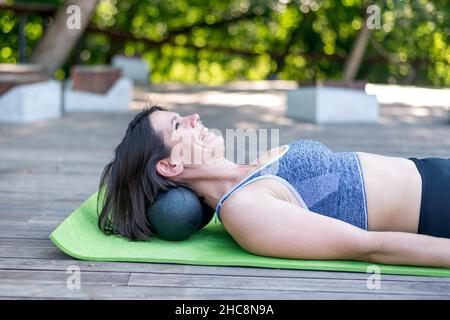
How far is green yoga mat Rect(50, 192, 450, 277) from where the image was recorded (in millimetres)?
1924

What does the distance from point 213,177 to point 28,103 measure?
3.65 meters

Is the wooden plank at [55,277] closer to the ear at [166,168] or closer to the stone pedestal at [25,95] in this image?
the ear at [166,168]

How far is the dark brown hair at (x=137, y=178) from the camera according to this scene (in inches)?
82.3

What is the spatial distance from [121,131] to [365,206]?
3167 millimetres

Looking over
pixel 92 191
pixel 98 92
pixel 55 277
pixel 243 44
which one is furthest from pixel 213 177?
pixel 243 44

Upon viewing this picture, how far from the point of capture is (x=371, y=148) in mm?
4227

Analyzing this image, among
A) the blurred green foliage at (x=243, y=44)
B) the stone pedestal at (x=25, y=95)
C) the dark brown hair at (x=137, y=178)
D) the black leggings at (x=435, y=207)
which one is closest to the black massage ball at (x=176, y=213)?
the dark brown hair at (x=137, y=178)

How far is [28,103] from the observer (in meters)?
5.46

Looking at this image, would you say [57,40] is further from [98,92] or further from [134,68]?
[134,68]

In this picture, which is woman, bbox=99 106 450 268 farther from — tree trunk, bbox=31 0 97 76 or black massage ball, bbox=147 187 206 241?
tree trunk, bbox=31 0 97 76

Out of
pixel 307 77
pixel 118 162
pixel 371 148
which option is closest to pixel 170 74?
pixel 307 77

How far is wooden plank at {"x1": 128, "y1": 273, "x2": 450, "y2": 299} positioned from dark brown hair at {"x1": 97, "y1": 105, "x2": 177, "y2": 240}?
0.87 ft

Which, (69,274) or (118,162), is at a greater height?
(118,162)
